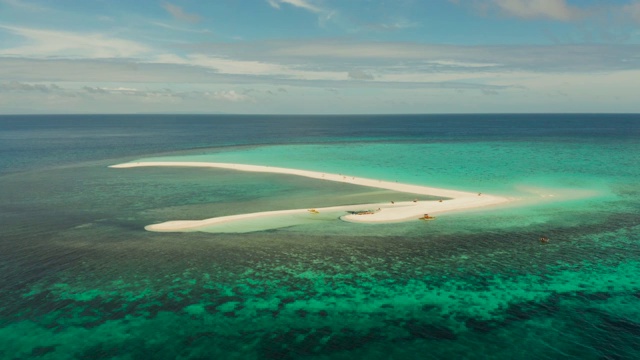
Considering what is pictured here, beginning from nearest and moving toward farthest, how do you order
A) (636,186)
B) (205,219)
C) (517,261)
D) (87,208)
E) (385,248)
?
(517,261) → (385,248) → (205,219) → (87,208) → (636,186)

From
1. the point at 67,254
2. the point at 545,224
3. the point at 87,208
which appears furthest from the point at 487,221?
the point at 87,208

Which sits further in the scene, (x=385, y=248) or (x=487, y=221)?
(x=487, y=221)

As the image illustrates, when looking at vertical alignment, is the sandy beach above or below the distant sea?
above

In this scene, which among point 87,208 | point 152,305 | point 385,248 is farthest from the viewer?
point 87,208

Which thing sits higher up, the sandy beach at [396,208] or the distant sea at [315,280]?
the sandy beach at [396,208]

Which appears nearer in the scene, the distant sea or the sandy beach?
the distant sea

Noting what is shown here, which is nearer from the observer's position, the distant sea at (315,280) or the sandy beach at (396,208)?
the distant sea at (315,280)

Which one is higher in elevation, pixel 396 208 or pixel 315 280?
pixel 396 208

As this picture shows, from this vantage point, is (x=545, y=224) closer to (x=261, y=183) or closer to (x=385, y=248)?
(x=385, y=248)

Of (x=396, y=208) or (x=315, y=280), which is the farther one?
(x=396, y=208)
